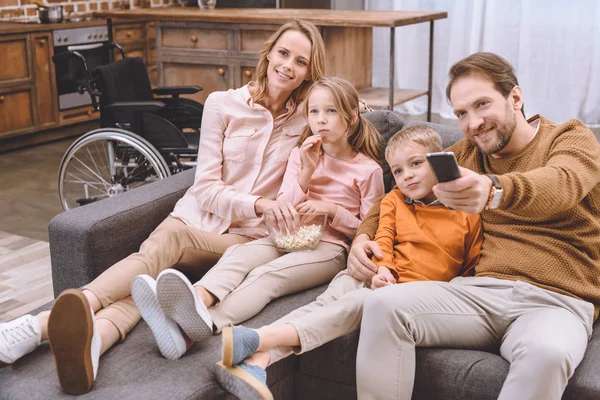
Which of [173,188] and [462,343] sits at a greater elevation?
[173,188]

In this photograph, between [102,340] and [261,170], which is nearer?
[102,340]

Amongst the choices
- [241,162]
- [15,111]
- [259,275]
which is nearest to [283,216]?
[259,275]

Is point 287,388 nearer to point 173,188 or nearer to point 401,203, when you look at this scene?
point 401,203

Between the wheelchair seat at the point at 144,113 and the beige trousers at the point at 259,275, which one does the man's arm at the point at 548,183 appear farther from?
the wheelchair seat at the point at 144,113

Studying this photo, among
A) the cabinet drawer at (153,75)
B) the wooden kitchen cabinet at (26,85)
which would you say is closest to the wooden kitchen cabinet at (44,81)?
the wooden kitchen cabinet at (26,85)

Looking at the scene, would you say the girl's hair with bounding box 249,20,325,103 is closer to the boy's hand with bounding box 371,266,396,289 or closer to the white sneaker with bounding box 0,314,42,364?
the boy's hand with bounding box 371,266,396,289

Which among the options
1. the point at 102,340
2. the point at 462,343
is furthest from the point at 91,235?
the point at 462,343

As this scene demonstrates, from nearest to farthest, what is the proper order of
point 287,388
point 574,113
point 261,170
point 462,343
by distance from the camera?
1. point 462,343
2. point 287,388
3. point 261,170
4. point 574,113

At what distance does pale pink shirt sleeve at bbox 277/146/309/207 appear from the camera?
6.85 feet

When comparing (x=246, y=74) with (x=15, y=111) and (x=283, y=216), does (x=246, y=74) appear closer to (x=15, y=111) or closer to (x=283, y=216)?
(x=15, y=111)

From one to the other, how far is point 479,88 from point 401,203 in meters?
0.37

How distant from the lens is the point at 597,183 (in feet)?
5.53

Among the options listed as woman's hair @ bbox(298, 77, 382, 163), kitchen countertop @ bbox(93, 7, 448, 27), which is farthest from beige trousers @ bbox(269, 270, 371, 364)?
kitchen countertop @ bbox(93, 7, 448, 27)

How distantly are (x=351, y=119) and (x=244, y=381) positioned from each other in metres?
0.90
